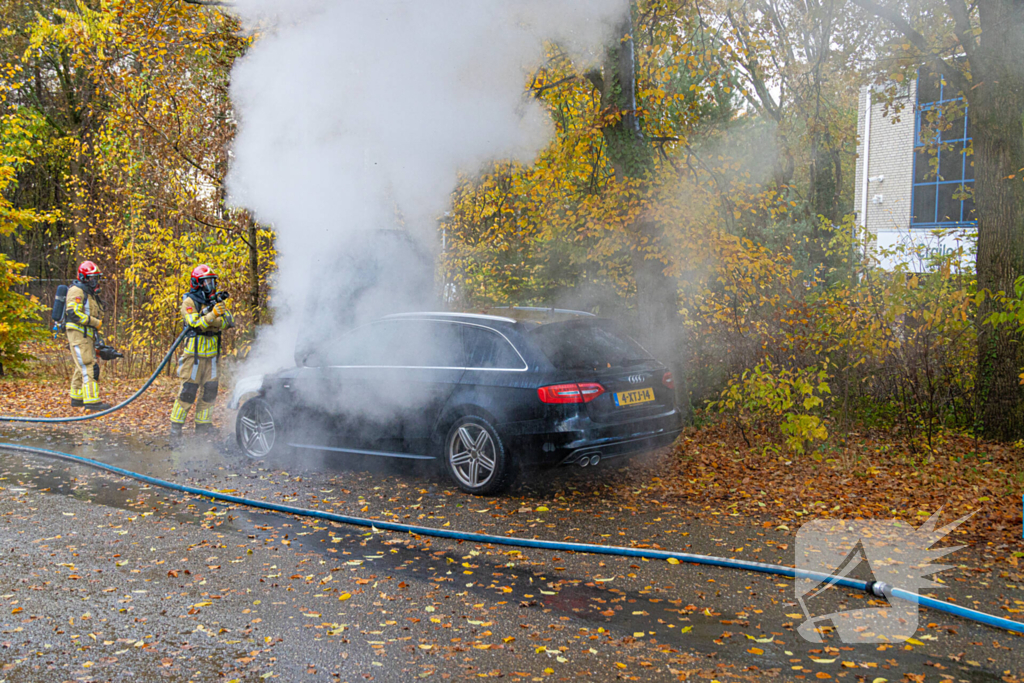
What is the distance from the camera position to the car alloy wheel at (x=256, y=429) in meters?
8.12

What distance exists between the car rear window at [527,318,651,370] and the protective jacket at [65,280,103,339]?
7856 mm

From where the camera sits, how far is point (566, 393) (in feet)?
20.5

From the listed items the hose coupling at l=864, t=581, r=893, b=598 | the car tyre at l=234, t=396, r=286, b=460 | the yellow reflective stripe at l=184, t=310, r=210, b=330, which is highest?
the yellow reflective stripe at l=184, t=310, r=210, b=330

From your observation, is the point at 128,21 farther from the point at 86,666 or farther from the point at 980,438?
the point at 980,438

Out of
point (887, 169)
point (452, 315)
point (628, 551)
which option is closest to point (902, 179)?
point (887, 169)

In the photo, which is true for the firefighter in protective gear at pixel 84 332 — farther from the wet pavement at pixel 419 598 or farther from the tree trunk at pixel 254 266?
the wet pavement at pixel 419 598

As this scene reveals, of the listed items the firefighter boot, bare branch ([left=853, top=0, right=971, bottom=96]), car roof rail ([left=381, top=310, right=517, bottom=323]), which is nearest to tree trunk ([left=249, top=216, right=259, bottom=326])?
the firefighter boot

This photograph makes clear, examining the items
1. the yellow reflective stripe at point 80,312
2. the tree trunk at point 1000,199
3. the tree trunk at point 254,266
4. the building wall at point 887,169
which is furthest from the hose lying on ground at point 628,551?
the building wall at point 887,169

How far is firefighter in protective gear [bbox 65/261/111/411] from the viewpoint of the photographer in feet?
37.6

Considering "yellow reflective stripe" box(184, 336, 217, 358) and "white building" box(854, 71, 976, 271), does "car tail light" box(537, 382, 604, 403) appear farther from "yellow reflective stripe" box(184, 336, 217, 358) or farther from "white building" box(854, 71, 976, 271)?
"white building" box(854, 71, 976, 271)

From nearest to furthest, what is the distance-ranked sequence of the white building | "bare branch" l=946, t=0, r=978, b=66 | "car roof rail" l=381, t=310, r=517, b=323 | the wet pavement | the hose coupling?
the wet pavement → the hose coupling → "car roof rail" l=381, t=310, r=517, b=323 → "bare branch" l=946, t=0, r=978, b=66 → the white building

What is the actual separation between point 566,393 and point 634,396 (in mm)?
682

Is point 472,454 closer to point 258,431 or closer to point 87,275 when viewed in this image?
point 258,431

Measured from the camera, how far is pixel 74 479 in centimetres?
743
